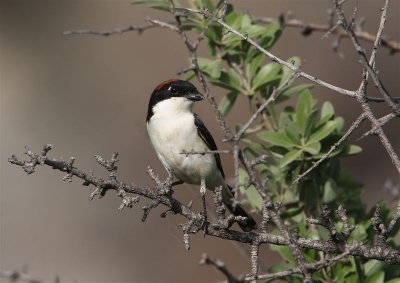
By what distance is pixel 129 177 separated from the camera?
10.6m

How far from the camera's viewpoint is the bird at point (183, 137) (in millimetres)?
5105

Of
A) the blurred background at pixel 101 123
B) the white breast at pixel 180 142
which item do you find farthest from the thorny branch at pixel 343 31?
the blurred background at pixel 101 123

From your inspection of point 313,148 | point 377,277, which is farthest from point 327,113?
point 377,277

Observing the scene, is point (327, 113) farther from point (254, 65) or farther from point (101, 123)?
point (101, 123)

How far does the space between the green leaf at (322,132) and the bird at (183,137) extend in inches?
35.4

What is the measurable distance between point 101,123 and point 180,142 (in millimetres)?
6809

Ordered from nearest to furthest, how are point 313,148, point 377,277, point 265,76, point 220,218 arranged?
point 220,218, point 377,277, point 313,148, point 265,76

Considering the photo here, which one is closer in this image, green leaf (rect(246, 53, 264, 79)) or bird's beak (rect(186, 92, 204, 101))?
green leaf (rect(246, 53, 264, 79))

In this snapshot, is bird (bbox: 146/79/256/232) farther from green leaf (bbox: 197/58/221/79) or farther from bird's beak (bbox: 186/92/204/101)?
green leaf (bbox: 197/58/221/79)

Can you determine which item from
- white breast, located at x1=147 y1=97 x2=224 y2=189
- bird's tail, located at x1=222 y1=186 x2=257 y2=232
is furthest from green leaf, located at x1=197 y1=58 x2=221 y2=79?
bird's tail, located at x1=222 y1=186 x2=257 y2=232

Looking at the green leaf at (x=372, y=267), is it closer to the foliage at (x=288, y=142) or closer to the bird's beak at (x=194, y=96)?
the foliage at (x=288, y=142)

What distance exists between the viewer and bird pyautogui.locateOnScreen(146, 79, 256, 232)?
5.11 meters

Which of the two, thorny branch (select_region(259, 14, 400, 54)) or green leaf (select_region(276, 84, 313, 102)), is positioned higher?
thorny branch (select_region(259, 14, 400, 54))

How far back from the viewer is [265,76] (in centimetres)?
475
